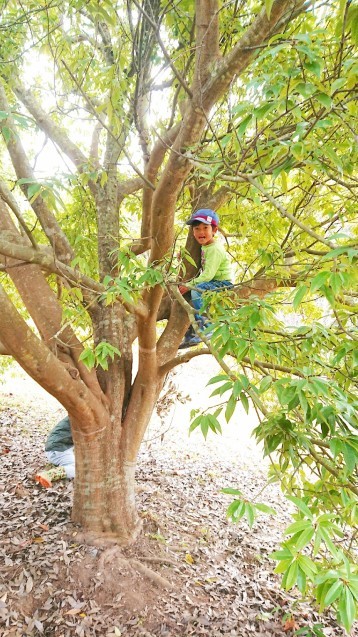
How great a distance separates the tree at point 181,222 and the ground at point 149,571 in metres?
0.41

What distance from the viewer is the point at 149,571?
3457mm

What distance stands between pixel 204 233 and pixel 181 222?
57.7 inches

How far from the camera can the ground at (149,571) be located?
2955 millimetres

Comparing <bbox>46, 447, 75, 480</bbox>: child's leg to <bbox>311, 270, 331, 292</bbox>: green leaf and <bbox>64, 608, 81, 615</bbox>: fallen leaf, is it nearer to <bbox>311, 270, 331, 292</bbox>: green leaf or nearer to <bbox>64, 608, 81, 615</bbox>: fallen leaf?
<bbox>64, 608, 81, 615</bbox>: fallen leaf

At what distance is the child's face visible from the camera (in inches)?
126

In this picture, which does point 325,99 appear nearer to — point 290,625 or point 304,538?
point 304,538

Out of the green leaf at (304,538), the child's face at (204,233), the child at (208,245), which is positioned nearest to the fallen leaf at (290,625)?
the child at (208,245)

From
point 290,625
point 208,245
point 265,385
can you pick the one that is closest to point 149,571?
point 290,625

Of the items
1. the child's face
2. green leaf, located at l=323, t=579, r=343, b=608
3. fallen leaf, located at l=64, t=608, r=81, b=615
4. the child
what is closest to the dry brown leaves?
fallen leaf, located at l=64, t=608, r=81, b=615

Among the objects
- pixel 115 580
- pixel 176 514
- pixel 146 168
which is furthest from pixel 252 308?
pixel 176 514

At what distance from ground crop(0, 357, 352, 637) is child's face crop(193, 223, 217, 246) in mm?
2599

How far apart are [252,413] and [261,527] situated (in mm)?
8258

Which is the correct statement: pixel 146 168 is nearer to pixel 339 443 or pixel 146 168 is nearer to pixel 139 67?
pixel 139 67

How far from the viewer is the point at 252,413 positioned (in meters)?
13.1
